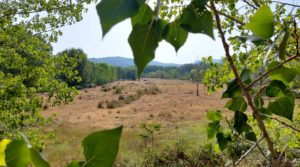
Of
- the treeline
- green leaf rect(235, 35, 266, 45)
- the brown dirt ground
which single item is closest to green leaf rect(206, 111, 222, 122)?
green leaf rect(235, 35, 266, 45)

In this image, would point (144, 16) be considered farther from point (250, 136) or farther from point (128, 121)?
point (128, 121)

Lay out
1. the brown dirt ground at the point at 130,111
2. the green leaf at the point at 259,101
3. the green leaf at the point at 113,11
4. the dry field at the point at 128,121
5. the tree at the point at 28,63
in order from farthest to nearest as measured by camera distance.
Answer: the brown dirt ground at the point at 130,111 → the dry field at the point at 128,121 → the tree at the point at 28,63 → the green leaf at the point at 259,101 → the green leaf at the point at 113,11

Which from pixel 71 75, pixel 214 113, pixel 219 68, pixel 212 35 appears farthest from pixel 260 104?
pixel 71 75

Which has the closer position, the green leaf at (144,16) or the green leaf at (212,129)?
the green leaf at (144,16)

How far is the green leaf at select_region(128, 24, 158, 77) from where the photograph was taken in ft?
0.81

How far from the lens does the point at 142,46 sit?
25 centimetres

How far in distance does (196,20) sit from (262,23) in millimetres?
64

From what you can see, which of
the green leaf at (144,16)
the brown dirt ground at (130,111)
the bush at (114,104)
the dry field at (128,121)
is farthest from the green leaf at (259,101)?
the bush at (114,104)

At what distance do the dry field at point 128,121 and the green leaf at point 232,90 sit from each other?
6275 millimetres

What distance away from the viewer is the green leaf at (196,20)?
266 millimetres

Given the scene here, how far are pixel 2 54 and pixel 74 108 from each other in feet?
80.1

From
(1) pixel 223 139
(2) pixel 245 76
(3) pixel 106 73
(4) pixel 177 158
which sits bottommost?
(4) pixel 177 158

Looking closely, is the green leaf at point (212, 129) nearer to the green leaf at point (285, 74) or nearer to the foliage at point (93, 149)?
the green leaf at point (285, 74)

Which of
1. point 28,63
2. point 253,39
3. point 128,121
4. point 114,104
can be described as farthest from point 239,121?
point 114,104
